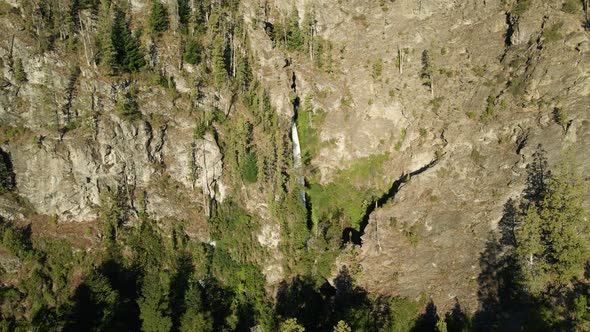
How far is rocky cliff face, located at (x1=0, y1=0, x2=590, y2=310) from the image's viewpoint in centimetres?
5453

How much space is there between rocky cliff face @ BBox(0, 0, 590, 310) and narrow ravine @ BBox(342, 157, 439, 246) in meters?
0.96

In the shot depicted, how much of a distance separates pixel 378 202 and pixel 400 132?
1244 cm

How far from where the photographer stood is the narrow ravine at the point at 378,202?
203 ft

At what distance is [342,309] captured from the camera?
53.1 meters

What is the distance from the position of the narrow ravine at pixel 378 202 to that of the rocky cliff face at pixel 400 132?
96 centimetres

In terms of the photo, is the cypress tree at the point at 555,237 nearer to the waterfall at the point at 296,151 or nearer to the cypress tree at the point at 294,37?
the waterfall at the point at 296,151

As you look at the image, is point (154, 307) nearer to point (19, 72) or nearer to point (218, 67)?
point (19, 72)

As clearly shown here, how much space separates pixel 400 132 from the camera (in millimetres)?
67562

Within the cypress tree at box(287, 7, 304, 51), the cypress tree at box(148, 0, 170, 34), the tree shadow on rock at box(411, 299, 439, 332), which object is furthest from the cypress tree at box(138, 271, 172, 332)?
the cypress tree at box(287, 7, 304, 51)

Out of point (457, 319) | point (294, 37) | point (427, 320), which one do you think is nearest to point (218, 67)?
point (294, 37)

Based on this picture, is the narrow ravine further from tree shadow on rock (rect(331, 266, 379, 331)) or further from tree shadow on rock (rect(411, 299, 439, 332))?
tree shadow on rock (rect(411, 299, 439, 332))

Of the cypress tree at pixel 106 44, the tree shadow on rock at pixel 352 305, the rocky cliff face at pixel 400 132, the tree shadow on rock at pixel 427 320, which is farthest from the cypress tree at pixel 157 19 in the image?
the tree shadow on rock at pixel 427 320

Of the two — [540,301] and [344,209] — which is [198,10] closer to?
[344,209]

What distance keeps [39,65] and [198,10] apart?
28034 mm
